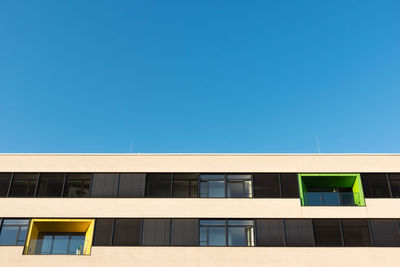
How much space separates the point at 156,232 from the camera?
82.5 ft

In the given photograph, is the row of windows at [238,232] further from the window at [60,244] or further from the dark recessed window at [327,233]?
the window at [60,244]

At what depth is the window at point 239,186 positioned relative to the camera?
26.3 metres

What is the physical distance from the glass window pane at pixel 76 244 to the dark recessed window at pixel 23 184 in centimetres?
432

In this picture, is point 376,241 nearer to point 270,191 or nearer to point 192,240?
point 270,191

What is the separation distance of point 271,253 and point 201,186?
654cm

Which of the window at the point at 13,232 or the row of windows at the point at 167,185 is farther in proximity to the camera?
the row of windows at the point at 167,185

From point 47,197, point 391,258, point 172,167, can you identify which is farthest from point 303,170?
point 47,197

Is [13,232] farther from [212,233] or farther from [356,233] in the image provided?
[356,233]

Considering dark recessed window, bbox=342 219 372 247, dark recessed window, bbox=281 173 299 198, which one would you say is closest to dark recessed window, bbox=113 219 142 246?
dark recessed window, bbox=281 173 299 198

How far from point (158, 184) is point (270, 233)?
850 cm

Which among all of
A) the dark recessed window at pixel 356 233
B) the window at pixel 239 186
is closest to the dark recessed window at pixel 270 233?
the window at pixel 239 186

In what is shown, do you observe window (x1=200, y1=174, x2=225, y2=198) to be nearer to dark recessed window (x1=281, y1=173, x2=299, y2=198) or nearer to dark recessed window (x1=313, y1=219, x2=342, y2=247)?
dark recessed window (x1=281, y1=173, x2=299, y2=198)

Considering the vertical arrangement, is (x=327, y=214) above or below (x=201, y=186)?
below

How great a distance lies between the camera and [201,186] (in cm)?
2664
